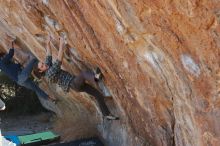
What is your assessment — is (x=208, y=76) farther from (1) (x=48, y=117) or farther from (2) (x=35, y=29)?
(1) (x=48, y=117)

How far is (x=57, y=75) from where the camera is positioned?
8625mm

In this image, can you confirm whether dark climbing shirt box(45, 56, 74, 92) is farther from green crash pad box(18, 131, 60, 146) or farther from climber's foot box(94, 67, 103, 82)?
green crash pad box(18, 131, 60, 146)

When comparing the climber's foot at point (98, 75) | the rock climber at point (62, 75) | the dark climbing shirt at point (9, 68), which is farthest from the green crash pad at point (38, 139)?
the climber's foot at point (98, 75)

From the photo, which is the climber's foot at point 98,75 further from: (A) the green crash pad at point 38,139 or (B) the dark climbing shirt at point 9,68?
(A) the green crash pad at point 38,139

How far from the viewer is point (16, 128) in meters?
15.5

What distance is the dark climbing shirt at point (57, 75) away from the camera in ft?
27.6

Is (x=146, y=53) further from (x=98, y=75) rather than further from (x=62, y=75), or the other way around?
(x=62, y=75)

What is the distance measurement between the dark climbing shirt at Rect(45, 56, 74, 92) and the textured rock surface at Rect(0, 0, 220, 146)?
426mm

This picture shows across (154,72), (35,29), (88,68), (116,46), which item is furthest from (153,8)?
(35,29)

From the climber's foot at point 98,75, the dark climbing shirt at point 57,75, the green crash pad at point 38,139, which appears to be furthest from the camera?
the green crash pad at point 38,139

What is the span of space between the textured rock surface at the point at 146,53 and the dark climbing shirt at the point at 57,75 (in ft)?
1.40

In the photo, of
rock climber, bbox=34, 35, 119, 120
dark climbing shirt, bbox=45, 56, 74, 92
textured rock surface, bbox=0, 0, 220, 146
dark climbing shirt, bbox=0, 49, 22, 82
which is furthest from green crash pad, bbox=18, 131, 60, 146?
dark climbing shirt, bbox=45, 56, 74, 92

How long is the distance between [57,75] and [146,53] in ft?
9.19

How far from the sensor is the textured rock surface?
16.6 ft
